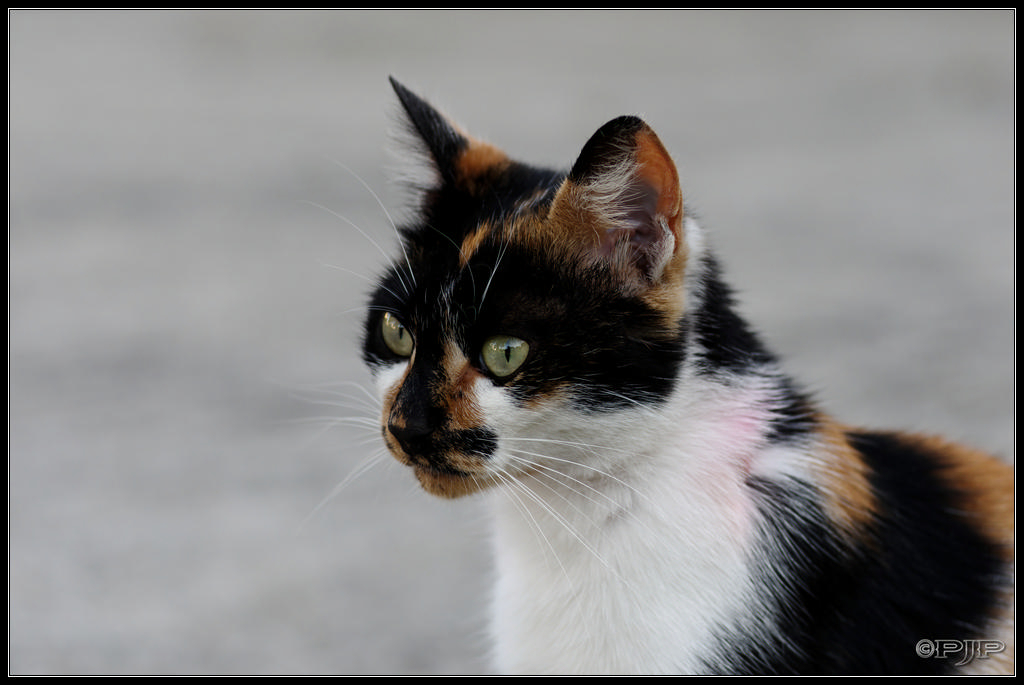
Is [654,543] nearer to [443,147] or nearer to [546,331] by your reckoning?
[546,331]

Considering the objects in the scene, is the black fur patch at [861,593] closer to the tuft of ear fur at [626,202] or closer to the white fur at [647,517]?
the white fur at [647,517]

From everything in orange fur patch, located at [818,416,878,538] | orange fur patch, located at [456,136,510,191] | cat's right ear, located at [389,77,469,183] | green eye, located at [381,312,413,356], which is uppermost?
cat's right ear, located at [389,77,469,183]

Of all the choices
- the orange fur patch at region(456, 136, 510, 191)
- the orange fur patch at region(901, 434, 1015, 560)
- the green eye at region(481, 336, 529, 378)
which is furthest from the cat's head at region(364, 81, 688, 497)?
the orange fur patch at region(901, 434, 1015, 560)

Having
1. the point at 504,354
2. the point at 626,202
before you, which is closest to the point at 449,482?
the point at 504,354

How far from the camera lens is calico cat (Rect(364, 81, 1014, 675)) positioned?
5.11 feet

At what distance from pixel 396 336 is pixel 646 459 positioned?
40 cm

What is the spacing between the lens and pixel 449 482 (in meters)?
1.61

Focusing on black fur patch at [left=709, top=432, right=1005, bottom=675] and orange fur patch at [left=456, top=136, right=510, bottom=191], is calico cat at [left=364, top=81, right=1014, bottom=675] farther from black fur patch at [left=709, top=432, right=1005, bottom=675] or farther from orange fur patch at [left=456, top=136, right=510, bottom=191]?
orange fur patch at [left=456, top=136, right=510, bottom=191]

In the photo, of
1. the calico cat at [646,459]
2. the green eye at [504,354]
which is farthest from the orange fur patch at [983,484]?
the green eye at [504,354]

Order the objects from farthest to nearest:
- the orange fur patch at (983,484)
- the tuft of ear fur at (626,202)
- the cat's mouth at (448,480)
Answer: the orange fur patch at (983,484) < the cat's mouth at (448,480) < the tuft of ear fur at (626,202)

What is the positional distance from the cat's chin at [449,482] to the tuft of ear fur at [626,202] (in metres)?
0.35

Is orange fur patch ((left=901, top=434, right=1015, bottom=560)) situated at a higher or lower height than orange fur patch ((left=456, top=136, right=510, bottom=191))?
lower

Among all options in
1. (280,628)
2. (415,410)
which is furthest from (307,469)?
(415,410)

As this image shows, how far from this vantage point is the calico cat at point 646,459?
1.56 meters
